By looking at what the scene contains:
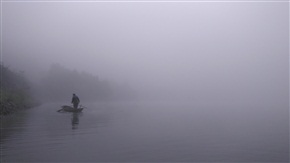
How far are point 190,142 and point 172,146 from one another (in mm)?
1806

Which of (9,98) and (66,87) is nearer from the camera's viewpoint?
(9,98)

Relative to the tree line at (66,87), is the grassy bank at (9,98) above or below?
below

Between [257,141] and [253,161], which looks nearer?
[253,161]

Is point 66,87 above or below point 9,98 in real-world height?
above

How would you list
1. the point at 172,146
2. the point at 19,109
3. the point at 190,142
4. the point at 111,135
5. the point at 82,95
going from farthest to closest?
the point at 82,95, the point at 19,109, the point at 111,135, the point at 190,142, the point at 172,146

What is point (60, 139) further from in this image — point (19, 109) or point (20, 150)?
point (19, 109)

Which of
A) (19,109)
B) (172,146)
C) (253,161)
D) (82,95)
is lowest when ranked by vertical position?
(253,161)

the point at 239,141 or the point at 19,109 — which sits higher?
the point at 19,109

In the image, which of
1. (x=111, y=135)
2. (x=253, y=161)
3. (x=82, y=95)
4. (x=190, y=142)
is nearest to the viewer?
(x=253, y=161)

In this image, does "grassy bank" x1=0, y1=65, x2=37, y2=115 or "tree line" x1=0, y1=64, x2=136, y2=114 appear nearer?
"grassy bank" x1=0, y1=65, x2=37, y2=115

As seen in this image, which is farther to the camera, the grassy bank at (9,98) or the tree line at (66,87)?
the tree line at (66,87)

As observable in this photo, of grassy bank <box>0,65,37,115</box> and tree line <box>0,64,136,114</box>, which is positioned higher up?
tree line <box>0,64,136,114</box>

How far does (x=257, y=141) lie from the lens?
1836 cm

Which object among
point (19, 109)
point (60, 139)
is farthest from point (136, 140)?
point (19, 109)
